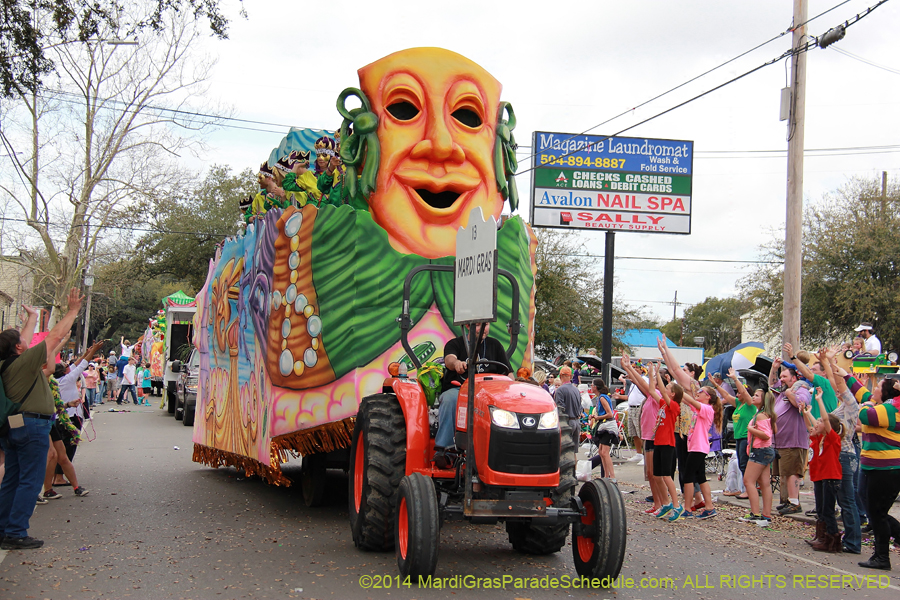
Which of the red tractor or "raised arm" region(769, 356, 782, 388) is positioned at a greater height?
"raised arm" region(769, 356, 782, 388)

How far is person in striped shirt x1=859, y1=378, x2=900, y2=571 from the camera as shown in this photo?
7.77 m

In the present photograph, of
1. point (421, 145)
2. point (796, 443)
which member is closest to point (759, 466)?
point (796, 443)

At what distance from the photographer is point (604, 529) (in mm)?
6219

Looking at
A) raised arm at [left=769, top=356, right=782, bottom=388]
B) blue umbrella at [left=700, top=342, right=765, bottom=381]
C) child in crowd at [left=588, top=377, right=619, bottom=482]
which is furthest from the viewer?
blue umbrella at [left=700, top=342, right=765, bottom=381]

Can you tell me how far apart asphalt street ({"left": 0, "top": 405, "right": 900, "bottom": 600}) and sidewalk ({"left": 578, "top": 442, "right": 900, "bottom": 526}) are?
0.80 meters

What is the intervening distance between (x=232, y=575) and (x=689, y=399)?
6.12 m

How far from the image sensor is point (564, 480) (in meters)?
7.07

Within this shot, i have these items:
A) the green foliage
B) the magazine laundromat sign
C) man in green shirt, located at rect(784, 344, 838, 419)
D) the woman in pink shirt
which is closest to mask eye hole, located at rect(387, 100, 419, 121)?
man in green shirt, located at rect(784, 344, 838, 419)

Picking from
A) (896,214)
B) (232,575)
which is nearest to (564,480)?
(232,575)

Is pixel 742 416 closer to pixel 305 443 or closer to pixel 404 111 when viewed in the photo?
pixel 305 443

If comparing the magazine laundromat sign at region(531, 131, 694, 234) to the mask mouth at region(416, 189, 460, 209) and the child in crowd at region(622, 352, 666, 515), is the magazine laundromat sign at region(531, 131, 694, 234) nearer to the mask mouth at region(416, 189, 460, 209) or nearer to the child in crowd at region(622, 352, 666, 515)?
the child in crowd at region(622, 352, 666, 515)

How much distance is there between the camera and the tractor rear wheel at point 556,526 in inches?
275

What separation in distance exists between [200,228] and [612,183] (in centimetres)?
2505

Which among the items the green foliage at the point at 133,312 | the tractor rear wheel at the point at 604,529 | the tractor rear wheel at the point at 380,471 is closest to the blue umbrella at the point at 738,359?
the tractor rear wheel at the point at 380,471
